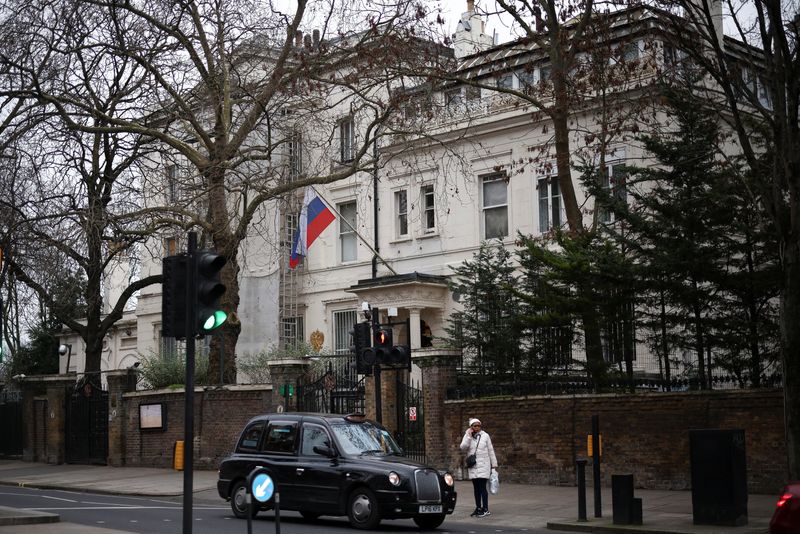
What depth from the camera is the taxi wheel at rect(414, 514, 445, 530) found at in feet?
54.2

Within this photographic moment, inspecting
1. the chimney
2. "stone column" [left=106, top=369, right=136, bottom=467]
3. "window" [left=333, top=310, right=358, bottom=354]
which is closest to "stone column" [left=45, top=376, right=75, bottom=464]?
"stone column" [left=106, top=369, right=136, bottom=467]

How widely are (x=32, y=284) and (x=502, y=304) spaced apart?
1553 cm

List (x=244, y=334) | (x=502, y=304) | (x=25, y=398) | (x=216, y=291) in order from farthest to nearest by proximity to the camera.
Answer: (x=244, y=334)
(x=25, y=398)
(x=502, y=304)
(x=216, y=291)

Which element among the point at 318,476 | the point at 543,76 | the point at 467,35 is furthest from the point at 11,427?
the point at 318,476

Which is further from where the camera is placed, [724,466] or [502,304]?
[502,304]

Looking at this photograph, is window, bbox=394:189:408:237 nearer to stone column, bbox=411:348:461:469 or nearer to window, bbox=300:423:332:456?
stone column, bbox=411:348:461:469

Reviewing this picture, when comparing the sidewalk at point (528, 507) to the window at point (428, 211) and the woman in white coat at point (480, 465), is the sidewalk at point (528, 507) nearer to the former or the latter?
the woman in white coat at point (480, 465)

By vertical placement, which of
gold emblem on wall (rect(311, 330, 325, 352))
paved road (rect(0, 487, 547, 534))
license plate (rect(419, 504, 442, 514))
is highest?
gold emblem on wall (rect(311, 330, 325, 352))

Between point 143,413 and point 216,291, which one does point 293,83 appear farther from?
point 216,291

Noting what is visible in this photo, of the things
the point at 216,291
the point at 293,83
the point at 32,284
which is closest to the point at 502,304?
the point at 293,83

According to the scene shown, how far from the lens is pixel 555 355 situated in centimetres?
2595

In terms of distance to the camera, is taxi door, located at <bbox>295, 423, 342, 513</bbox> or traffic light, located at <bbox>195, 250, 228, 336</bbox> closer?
traffic light, located at <bbox>195, 250, 228, 336</bbox>

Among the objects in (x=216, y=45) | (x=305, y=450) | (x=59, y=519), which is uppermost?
(x=216, y=45)

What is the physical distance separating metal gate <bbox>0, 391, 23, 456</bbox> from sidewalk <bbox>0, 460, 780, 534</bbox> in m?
10.7
